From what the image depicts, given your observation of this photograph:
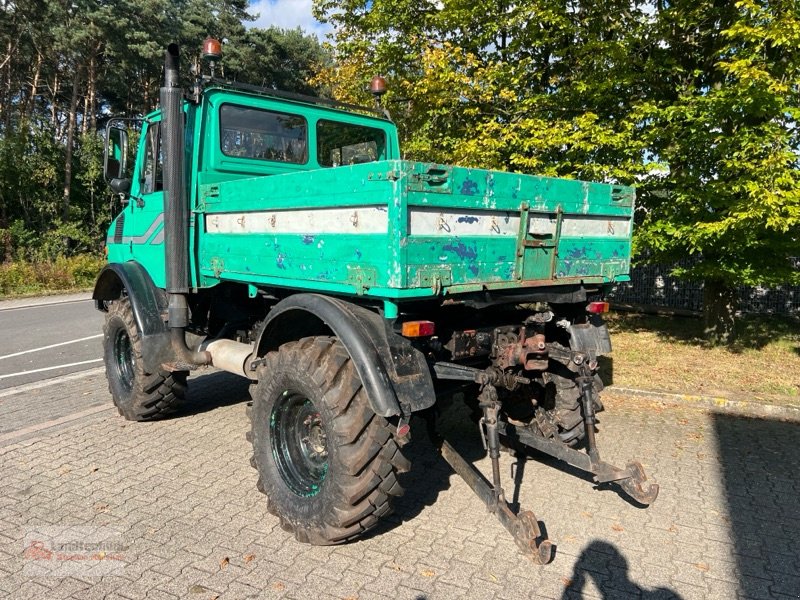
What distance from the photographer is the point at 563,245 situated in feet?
12.4

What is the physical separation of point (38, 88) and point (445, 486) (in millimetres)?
30782

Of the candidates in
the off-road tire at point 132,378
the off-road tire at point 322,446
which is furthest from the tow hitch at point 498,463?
the off-road tire at point 132,378

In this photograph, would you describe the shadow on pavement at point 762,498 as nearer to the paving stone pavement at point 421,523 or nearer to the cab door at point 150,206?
the paving stone pavement at point 421,523

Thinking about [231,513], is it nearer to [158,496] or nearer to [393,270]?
[158,496]

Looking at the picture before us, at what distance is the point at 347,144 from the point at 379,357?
9.97ft

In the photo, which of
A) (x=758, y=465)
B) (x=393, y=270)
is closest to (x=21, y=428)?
(x=393, y=270)

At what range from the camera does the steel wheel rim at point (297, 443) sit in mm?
3641

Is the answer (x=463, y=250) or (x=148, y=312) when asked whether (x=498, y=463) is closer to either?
(x=463, y=250)

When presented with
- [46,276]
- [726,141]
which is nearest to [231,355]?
[726,141]

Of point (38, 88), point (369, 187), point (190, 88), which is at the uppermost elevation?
point (38, 88)

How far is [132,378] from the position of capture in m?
5.71

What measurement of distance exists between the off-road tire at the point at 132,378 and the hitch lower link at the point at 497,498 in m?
2.84

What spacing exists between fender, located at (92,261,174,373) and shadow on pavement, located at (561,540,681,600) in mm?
3554

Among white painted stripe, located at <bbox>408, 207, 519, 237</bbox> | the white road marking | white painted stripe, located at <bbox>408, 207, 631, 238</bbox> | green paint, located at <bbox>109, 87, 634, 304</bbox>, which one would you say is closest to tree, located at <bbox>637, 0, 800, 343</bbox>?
green paint, located at <bbox>109, 87, 634, 304</bbox>
